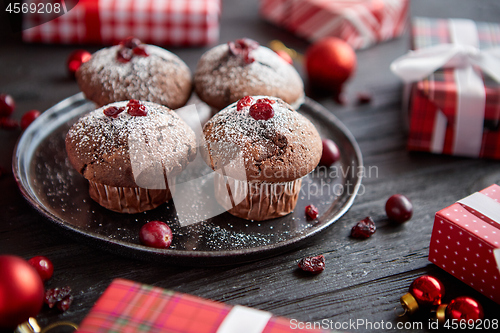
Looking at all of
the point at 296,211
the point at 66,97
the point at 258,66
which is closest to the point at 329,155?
the point at 296,211

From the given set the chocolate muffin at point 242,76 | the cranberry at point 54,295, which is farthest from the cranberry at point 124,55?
the cranberry at point 54,295

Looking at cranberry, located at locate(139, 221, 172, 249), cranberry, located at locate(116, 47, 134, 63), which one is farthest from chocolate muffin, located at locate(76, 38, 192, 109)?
cranberry, located at locate(139, 221, 172, 249)

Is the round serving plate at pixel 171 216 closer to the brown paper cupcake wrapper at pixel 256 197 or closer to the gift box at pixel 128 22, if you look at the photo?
the brown paper cupcake wrapper at pixel 256 197

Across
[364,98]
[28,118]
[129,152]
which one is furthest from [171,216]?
[364,98]

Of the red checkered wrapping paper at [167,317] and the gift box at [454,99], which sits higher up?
the gift box at [454,99]

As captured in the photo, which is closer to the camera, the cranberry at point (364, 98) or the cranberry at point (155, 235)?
the cranberry at point (155, 235)

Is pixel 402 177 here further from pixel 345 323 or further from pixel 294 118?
pixel 345 323

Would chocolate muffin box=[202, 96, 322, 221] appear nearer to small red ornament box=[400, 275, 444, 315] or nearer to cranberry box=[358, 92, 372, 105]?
small red ornament box=[400, 275, 444, 315]
